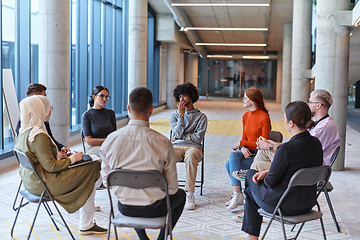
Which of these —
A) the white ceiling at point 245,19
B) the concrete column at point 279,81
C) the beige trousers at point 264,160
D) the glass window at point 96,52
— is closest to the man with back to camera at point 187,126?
the beige trousers at point 264,160

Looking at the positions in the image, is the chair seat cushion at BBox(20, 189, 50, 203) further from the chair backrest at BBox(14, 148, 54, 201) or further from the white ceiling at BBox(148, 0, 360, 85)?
the white ceiling at BBox(148, 0, 360, 85)

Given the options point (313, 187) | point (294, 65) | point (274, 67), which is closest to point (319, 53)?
point (313, 187)

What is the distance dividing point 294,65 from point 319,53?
5.85 metres

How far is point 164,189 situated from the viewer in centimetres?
264

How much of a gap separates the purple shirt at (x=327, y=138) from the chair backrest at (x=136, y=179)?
2.16 metres

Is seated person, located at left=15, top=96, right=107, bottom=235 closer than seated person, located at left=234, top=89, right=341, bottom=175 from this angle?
Yes

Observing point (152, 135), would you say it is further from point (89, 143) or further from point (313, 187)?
point (89, 143)

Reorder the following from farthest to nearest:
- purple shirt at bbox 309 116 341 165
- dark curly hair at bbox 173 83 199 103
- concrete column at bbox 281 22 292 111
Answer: concrete column at bbox 281 22 292 111
dark curly hair at bbox 173 83 199 103
purple shirt at bbox 309 116 341 165

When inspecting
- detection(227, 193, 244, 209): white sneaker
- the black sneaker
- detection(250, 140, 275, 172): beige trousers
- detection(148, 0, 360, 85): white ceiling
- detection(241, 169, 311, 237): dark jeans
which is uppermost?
detection(148, 0, 360, 85): white ceiling

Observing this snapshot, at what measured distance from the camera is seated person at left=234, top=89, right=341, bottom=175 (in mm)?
3619

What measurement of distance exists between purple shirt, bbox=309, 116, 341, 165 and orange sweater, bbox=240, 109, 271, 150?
1.82 ft

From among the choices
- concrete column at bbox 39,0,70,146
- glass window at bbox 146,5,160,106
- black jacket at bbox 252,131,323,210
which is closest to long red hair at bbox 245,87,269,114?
black jacket at bbox 252,131,323,210

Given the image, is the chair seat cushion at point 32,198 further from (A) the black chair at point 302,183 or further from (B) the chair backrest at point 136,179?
(A) the black chair at point 302,183

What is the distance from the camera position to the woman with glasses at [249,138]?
14.3 ft
